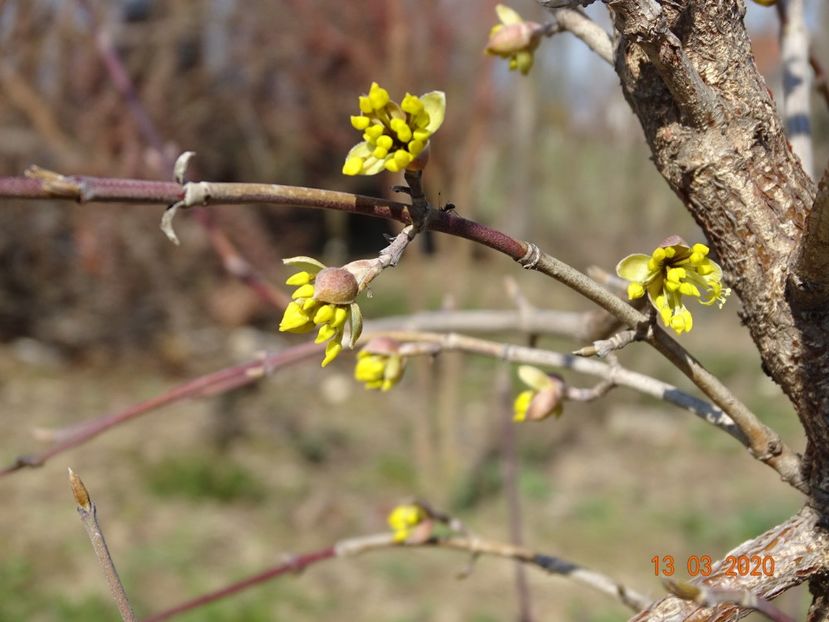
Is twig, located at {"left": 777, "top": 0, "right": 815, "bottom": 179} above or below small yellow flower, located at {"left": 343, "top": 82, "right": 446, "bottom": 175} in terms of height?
above

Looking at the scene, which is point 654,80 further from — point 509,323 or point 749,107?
point 509,323

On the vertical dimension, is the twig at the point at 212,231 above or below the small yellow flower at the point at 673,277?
above

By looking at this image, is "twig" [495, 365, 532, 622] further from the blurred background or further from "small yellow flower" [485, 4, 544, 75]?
the blurred background

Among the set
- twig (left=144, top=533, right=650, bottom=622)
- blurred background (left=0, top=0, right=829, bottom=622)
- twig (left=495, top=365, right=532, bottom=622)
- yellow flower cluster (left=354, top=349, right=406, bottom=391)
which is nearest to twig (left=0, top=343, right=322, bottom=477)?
yellow flower cluster (left=354, top=349, right=406, bottom=391)

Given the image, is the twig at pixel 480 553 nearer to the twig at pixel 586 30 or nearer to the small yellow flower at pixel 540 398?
the small yellow flower at pixel 540 398

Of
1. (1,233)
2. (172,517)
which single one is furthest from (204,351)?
(172,517)

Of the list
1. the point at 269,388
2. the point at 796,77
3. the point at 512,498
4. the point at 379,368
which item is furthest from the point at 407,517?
the point at 269,388

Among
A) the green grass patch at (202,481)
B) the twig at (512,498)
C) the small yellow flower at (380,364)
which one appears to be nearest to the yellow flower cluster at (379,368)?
the small yellow flower at (380,364)
